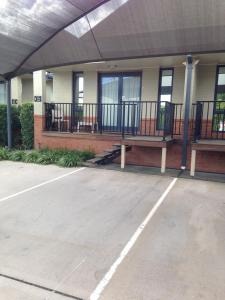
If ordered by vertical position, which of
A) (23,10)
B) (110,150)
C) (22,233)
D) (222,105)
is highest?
(23,10)

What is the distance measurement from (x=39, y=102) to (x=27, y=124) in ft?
3.37

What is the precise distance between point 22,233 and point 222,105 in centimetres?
727

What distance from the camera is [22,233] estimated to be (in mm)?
3189

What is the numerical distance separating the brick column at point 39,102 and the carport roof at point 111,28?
10.6 feet

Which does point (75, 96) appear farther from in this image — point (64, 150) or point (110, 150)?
point (110, 150)

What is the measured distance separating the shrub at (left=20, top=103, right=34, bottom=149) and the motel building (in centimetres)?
36

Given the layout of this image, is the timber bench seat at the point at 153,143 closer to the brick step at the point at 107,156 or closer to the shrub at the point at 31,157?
the brick step at the point at 107,156

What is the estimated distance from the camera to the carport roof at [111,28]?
4160 millimetres

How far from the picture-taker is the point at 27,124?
372 inches

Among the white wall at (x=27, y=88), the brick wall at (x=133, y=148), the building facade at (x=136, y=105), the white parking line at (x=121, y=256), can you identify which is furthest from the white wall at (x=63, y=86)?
the white parking line at (x=121, y=256)

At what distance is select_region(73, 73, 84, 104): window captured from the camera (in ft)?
32.5

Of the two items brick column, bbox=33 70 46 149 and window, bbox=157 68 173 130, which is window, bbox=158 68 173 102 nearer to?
window, bbox=157 68 173 130

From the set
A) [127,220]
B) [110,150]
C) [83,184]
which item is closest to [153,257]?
[127,220]

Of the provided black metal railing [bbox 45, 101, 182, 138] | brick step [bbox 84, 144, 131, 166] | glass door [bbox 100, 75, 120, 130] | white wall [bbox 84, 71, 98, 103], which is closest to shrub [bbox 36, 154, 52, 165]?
brick step [bbox 84, 144, 131, 166]
